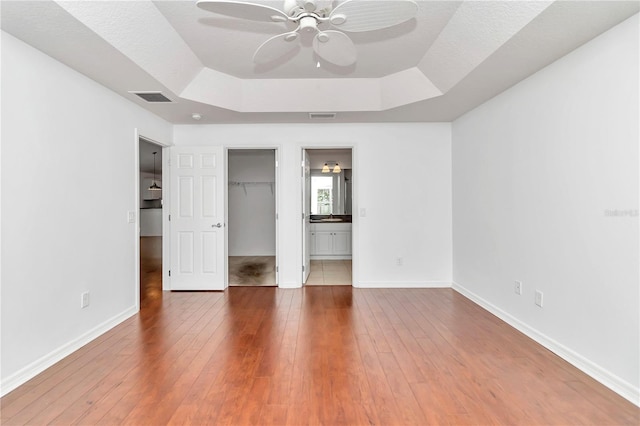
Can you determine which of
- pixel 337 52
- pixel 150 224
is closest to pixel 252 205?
pixel 150 224

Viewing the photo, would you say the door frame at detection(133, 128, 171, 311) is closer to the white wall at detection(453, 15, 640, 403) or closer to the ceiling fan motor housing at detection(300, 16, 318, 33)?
the ceiling fan motor housing at detection(300, 16, 318, 33)

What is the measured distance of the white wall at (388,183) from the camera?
4.88 m

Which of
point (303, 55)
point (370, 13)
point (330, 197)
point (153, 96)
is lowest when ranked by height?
point (330, 197)

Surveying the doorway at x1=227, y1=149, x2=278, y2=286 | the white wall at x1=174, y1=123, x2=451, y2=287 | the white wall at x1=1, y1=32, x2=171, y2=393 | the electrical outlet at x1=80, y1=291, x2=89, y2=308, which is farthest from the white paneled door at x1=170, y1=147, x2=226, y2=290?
the doorway at x1=227, y1=149, x2=278, y2=286

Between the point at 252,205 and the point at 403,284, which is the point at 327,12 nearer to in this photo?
the point at 403,284

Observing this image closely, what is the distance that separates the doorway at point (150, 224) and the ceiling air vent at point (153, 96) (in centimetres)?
129

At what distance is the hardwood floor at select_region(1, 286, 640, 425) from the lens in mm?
1936

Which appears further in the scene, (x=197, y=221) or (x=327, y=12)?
(x=197, y=221)

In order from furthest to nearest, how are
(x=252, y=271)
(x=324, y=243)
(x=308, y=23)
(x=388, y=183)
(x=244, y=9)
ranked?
(x=324, y=243) → (x=252, y=271) → (x=388, y=183) → (x=308, y=23) → (x=244, y=9)

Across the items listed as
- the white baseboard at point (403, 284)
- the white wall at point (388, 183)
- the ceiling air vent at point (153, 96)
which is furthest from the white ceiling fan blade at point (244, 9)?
the white baseboard at point (403, 284)

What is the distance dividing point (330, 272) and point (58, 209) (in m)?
4.18

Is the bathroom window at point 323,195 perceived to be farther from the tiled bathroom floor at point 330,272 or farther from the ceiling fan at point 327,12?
the ceiling fan at point 327,12

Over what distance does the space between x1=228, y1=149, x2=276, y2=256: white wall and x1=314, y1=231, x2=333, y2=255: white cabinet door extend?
4.01 ft

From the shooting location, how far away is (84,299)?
2992 millimetres
